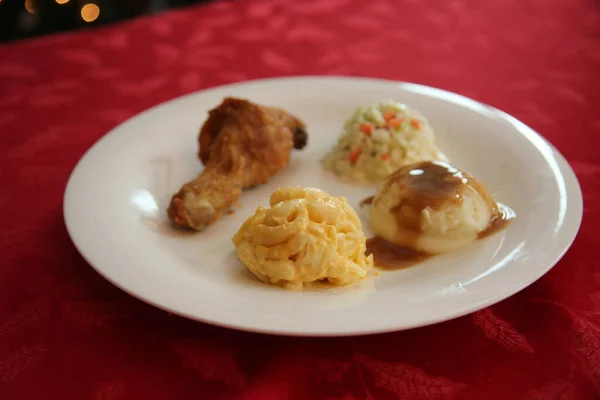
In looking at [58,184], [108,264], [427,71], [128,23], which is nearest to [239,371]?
[108,264]

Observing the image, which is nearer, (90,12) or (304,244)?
(304,244)

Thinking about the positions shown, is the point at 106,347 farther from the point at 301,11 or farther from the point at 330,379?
the point at 301,11

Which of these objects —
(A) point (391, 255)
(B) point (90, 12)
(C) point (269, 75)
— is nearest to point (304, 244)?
(A) point (391, 255)

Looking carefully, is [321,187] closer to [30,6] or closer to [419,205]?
[419,205]

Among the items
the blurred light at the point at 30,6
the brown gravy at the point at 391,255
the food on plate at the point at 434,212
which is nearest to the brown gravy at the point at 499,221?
the food on plate at the point at 434,212

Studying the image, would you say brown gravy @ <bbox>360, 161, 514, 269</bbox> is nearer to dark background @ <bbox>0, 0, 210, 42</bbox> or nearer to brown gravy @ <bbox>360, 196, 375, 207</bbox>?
brown gravy @ <bbox>360, 196, 375, 207</bbox>

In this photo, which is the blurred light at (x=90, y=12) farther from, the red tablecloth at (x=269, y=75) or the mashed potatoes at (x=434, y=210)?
the mashed potatoes at (x=434, y=210)

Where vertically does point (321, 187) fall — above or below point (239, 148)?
below
